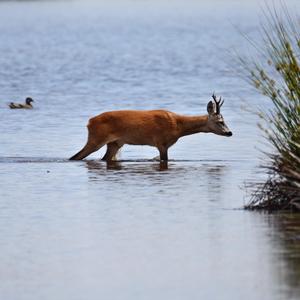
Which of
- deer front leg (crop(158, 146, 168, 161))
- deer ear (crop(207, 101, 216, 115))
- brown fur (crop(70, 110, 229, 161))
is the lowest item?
deer front leg (crop(158, 146, 168, 161))

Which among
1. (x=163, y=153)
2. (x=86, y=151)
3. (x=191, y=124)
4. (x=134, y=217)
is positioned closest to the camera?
(x=134, y=217)

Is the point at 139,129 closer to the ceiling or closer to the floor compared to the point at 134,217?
closer to the ceiling

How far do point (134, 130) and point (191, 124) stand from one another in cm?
83

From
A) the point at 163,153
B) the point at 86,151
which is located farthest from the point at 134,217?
the point at 86,151

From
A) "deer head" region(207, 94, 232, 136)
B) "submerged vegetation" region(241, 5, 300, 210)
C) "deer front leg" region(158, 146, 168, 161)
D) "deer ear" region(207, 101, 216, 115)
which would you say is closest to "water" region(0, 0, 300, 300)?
"deer front leg" region(158, 146, 168, 161)

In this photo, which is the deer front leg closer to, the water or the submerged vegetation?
the water

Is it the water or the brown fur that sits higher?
the brown fur

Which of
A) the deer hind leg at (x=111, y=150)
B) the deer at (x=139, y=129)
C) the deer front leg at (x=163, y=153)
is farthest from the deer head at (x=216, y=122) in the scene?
the deer hind leg at (x=111, y=150)

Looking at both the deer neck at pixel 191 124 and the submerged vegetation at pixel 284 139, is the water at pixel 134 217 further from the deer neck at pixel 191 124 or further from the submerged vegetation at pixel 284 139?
the deer neck at pixel 191 124

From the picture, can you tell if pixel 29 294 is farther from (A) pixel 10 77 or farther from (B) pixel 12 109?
(A) pixel 10 77

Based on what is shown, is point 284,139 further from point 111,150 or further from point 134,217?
point 111,150

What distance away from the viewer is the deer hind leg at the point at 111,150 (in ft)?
67.8

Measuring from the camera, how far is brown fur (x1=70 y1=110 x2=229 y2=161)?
67.2 ft

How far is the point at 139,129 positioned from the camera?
67.3ft
